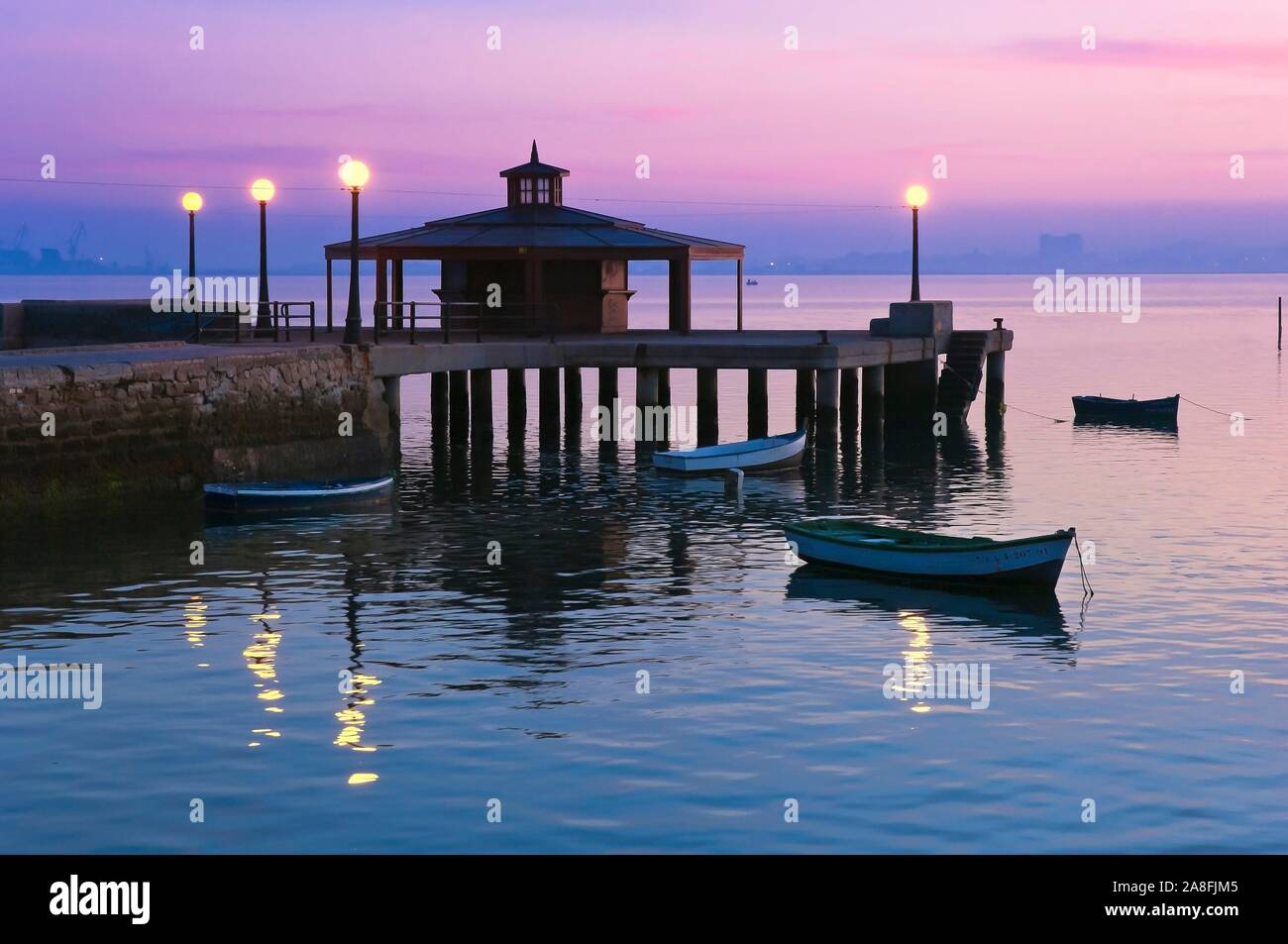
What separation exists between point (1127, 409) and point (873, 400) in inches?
515

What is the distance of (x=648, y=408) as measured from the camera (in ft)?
156

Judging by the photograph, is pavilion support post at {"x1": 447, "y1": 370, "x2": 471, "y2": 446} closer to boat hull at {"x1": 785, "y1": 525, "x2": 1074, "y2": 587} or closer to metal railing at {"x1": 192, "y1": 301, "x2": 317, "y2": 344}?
metal railing at {"x1": 192, "y1": 301, "x2": 317, "y2": 344}

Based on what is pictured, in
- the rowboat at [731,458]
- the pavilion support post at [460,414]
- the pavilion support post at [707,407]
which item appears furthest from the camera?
the pavilion support post at [707,407]

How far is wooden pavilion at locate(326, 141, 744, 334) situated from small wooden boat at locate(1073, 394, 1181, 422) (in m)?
14.1

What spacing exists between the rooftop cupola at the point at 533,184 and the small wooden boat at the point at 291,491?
19.4 m

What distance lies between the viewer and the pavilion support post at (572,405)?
5000cm

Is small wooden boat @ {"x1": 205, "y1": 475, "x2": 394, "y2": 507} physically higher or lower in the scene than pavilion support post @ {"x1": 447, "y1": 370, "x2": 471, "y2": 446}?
lower

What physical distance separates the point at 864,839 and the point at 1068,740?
3932 millimetres

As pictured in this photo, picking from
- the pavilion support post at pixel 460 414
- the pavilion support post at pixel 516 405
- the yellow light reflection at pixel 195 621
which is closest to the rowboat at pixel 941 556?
the yellow light reflection at pixel 195 621

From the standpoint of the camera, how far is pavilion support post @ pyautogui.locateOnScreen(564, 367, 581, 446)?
50.0 metres

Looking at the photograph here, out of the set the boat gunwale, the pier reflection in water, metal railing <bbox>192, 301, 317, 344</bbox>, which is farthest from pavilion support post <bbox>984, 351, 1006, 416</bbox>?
the boat gunwale

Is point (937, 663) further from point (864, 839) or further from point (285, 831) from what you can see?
point (285, 831)

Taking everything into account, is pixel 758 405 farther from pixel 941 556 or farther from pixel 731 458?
pixel 941 556

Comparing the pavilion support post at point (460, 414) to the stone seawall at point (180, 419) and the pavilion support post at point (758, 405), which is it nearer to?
the pavilion support post at point (758, 405)
